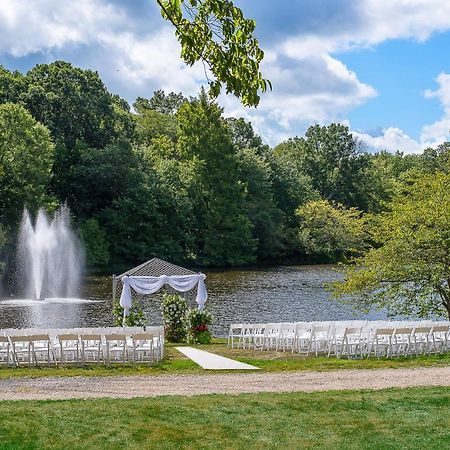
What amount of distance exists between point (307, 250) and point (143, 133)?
2684cm

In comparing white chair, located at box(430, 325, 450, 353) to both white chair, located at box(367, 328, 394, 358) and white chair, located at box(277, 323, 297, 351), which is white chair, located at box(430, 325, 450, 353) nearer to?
white chair, located at box(367, 328, 394, 358)

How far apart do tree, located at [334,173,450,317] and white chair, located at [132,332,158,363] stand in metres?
7.92

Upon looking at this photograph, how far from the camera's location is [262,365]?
61.0 ft

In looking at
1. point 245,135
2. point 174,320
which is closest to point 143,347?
point 174,320

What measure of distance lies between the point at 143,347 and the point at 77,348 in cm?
193

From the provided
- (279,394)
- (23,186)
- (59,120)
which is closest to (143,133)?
(59,120)

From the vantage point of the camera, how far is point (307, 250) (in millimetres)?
84438

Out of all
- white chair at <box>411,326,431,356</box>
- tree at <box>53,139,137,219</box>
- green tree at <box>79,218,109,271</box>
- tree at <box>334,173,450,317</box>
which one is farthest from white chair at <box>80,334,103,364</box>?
tree at <box>53,139,137,219</box>

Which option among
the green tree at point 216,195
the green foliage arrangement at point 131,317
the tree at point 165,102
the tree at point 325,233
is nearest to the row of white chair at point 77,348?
the green foliage arrangement at point 131,317

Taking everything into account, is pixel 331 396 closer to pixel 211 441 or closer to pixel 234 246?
pixel 211 441

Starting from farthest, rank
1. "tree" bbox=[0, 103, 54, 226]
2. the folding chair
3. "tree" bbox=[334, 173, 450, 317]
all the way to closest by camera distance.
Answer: "tree" bbox=[0, 103, 54, 226], "tree" bbox=[334, 173, 450, 317], the folding chair

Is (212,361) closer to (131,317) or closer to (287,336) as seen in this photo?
(287,336)

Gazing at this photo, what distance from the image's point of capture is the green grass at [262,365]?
56.4 feet

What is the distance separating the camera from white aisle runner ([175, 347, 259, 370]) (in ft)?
59.0
